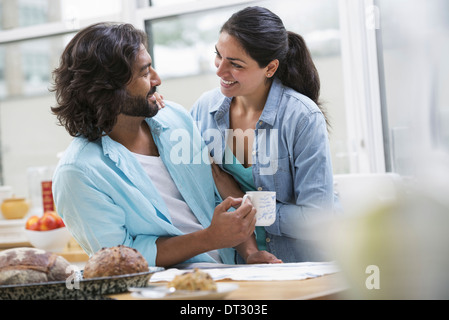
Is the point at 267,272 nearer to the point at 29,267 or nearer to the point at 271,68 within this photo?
the point at 29,267

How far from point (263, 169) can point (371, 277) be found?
102 cm

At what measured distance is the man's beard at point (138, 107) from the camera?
129 centimetres

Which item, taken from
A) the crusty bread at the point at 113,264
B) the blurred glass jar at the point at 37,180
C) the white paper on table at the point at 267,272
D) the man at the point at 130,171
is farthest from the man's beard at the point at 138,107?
the blurred glass jar at the point at 37,180

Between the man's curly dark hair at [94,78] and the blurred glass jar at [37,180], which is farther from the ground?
the man's curly dark hair at [94,78]

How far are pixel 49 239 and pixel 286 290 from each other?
1615 mm

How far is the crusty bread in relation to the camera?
76 cm

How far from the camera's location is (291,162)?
1.37 m

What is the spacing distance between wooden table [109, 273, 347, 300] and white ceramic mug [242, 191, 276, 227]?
0.24 m

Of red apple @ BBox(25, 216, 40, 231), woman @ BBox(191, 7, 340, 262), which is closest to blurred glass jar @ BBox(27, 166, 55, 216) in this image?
red apple @ BBox(25, 216, 40, 231)

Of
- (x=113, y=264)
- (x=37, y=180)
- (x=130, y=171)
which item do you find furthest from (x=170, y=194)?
(x=37, y=180)

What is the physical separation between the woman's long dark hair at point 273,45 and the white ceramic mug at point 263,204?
45cm

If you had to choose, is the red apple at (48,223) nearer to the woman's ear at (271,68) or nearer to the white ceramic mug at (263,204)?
the woman's ear at (271,68)

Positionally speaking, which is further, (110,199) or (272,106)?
(272,106)
